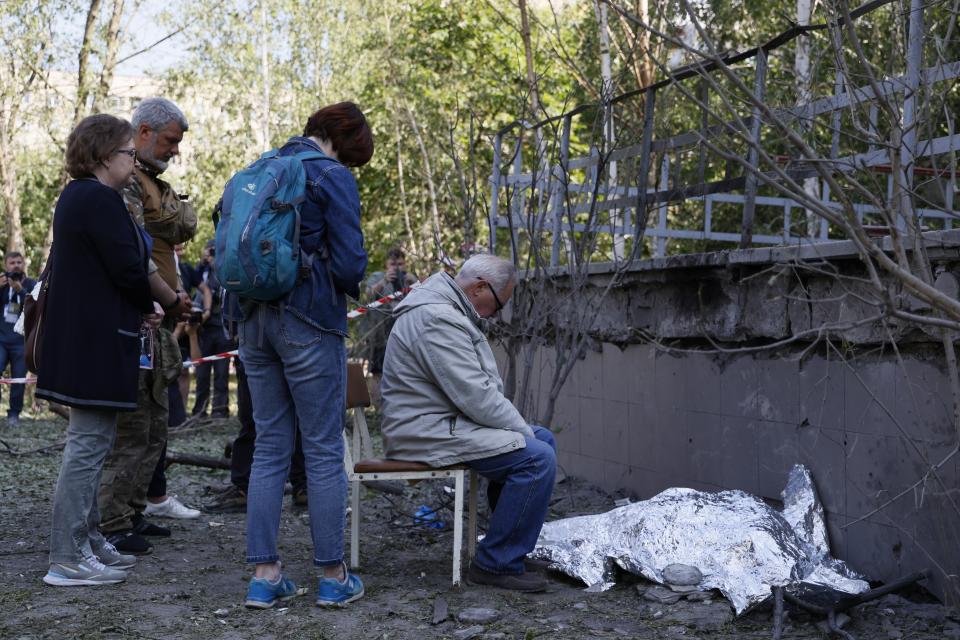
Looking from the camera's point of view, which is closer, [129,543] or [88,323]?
[88,323]

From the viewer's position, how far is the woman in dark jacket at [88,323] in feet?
13.1

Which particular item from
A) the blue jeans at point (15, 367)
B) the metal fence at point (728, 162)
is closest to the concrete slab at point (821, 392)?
the metal fence at point (728, 162)

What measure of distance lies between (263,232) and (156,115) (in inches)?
51.6

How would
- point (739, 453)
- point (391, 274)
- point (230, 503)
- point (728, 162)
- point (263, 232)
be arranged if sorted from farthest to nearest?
point (391, 274) → point (728, 162) → point (230, 503) → point (739, 453) → point (263, 232)

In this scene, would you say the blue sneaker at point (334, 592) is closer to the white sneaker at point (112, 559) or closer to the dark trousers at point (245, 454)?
the white sneaker at point (112, 559)

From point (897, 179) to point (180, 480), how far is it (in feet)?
18.4

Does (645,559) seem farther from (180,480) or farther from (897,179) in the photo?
(180,480)

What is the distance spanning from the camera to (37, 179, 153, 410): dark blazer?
399 cm

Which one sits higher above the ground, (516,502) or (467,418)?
(467,418)

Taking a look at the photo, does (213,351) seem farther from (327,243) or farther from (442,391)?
(327,243)

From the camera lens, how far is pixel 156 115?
15.1 ft

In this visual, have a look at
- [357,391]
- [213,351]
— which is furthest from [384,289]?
[357,391]

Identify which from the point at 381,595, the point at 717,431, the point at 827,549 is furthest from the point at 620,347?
the point at 381,595

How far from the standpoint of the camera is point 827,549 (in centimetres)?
452
